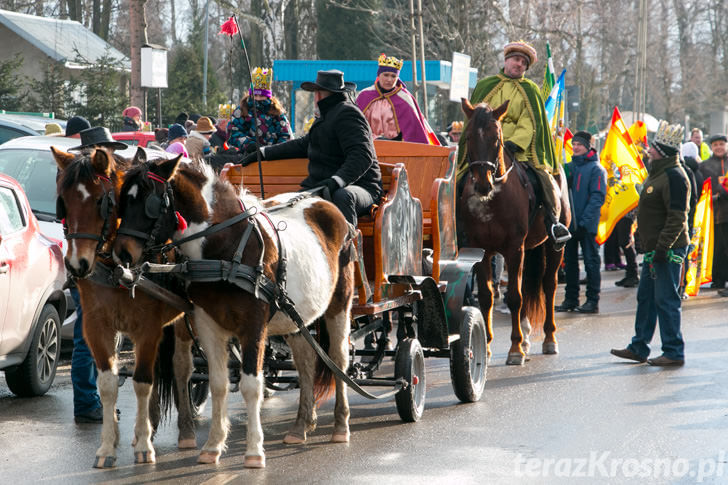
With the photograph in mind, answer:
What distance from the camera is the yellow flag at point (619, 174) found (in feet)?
56.6

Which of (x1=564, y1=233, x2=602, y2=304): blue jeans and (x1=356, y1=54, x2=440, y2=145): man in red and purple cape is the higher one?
(x1=356, y1=54, x2=440, y2=145): man in red and purple cape

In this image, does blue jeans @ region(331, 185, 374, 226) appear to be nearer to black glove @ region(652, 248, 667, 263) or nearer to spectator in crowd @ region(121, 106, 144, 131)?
black glove @ region(652, 248, 667, 263)

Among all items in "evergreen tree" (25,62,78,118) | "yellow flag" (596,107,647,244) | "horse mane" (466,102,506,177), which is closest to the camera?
"horse mane" (466,102,506,177)

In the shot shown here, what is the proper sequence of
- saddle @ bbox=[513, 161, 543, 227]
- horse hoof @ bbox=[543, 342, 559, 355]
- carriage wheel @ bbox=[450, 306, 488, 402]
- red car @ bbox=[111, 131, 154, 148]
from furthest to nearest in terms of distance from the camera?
red car @ bbox=[111, 131, 154, 148], horse hoof @ bbox=[543, 342, 559, 355], saddle @ bbox=[513, 161, 543, 227], carriage wheel @ bbox=[450, 306, 488, 402]

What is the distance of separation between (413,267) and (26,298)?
311 centimetres

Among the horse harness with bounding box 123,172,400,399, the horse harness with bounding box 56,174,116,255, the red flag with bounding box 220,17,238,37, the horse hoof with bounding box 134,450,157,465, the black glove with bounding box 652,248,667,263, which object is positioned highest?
the red flag with bounding box 220,17,238,37

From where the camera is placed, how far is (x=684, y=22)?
74.4m

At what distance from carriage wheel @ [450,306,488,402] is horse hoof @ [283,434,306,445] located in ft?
5.77

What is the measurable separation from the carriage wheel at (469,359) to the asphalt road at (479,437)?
0.51 ft

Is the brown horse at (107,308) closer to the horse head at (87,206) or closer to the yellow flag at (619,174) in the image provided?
the horse head at (87,206)

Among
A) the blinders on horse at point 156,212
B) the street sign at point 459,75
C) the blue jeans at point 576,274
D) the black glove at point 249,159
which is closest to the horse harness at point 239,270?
the blinders on horse at point 156,212

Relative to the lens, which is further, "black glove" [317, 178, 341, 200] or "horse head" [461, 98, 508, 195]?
"horse head" [461, 98, 508, 195]

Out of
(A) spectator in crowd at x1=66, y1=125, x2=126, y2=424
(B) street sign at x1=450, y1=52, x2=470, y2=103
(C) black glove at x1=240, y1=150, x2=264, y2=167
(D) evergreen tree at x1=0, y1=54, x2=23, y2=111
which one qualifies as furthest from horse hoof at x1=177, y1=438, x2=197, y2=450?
(D) evergreen tree at x1=0, y1=54, x2=23, y2=111

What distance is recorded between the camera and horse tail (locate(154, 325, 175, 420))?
7.20 meters
